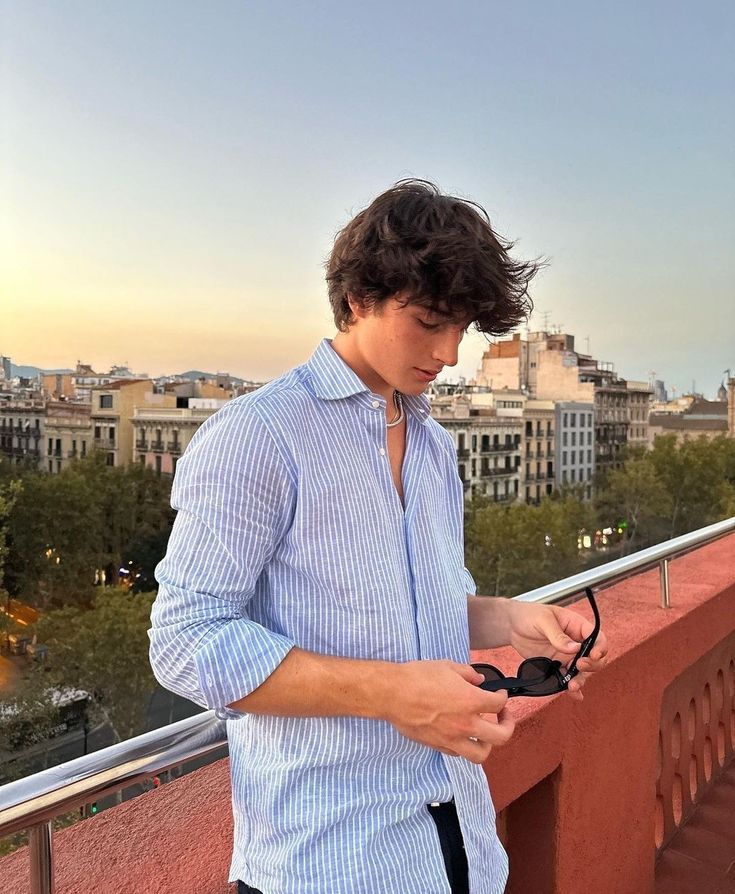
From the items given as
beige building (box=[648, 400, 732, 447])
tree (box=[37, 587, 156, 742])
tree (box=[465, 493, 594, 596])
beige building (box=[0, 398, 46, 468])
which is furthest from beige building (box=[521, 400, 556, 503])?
beige building (box=[0, 398, 46, 468])

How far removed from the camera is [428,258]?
0.58 meters

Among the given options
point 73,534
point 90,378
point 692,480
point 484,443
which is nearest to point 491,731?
point 73,534

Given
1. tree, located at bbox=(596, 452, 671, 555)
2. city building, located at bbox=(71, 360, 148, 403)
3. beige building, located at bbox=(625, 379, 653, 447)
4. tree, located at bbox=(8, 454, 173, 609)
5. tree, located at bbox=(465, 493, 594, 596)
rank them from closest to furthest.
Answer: tree, located at bbox=(8, 454, 173, 609), tree, located at bbox=(465, 493, 594, 596), tree, located at bbox=(596, 452, 671, 555), city building, located at bbox=(71, 360, 148, 403), beige building, located at bbox=(625, 379, 653, 447)

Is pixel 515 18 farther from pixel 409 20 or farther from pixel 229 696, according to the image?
pixel 229 696

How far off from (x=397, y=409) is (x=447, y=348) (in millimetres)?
107

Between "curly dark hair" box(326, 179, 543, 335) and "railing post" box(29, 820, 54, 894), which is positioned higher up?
"curly dark hair" box(326, 179, 543, 335)

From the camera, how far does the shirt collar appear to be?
61cm

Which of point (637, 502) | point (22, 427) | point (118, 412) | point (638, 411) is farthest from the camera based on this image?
point (638, 411)

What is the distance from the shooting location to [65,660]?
21656 mm

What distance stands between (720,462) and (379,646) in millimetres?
35821

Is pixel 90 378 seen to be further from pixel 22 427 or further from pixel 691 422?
pixel 691 422

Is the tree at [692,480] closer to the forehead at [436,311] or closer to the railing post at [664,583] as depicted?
the railing post at [664,583]

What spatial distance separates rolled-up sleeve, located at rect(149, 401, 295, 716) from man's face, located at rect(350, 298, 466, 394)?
124 mm

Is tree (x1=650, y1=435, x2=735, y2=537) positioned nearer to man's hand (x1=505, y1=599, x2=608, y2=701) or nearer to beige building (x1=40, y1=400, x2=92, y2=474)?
beige building (x1=40, y1=400, x2=92, y2=474)
